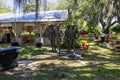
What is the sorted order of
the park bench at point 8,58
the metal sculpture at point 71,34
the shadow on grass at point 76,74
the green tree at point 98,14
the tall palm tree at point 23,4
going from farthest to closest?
the green tree at point 98,14, the metal sculpture at point 71,34, the park bench at point 8,58, the shadow on grass at point 76,74, the tall palm tree at point 23,4

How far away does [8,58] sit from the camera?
9.62 meters

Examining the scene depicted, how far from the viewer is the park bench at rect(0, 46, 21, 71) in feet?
30.2

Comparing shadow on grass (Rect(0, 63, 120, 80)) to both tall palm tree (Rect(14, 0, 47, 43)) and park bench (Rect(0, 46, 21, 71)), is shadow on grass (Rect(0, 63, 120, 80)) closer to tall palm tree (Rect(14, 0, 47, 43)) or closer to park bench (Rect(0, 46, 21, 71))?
park bench (Rect(0, 46, 21, 71))

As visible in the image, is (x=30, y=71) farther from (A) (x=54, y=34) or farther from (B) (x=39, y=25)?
(B) (x=39, y=25)

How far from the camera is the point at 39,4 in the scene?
13.5 feet

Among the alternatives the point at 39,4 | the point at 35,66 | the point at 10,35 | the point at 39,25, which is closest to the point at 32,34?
the point at 10,35

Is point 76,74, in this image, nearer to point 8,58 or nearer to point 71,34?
point 8,58

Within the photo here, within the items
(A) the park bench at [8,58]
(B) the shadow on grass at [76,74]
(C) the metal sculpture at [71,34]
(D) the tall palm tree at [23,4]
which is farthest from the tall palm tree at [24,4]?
(C) the metal sculpture at [71,34]

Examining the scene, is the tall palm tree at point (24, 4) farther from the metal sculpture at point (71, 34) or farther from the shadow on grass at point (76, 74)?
the metal sculpture at point (71, 34)

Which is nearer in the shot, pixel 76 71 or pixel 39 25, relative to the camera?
pixel 76 71

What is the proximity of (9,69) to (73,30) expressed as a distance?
20.1 feet

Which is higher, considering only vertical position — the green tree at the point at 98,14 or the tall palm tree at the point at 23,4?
the green tree at the point at 98,14

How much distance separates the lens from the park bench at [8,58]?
30.2 feet

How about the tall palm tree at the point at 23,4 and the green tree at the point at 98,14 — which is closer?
the tall palm tree at the point at 23,4
